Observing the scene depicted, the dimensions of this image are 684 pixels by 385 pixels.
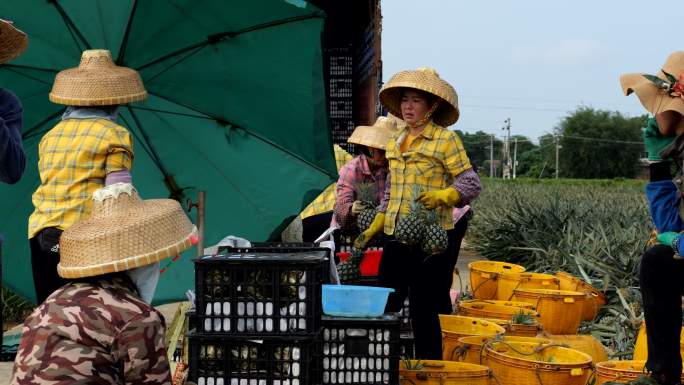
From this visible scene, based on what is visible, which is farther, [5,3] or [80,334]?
[5,3]

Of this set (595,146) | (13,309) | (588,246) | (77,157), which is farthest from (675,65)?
(595,146)

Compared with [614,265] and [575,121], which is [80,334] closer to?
[614,265]

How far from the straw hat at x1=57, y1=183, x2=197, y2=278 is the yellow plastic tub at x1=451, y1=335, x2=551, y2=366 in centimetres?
261

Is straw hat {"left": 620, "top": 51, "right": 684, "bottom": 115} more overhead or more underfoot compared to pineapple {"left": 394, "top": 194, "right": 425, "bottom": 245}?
more overhead

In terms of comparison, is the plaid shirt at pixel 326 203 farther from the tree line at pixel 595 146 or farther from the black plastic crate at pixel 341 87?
the tree line at pixel 595 146

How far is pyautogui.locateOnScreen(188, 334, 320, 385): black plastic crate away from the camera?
12.3 feet

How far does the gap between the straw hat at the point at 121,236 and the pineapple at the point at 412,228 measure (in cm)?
208

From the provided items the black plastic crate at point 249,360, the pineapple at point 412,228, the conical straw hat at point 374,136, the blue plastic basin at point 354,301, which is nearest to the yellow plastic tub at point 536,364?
the pineapple at point 412,228

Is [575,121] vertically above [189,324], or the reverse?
[575,121]

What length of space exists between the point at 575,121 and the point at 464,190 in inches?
3858

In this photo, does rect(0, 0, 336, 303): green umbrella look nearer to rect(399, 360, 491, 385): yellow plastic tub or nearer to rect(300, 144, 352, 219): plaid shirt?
rect(300, 144, 352, 219): plaid shirt

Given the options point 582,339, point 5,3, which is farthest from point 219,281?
point 582,339

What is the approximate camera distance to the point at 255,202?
19.9 ft

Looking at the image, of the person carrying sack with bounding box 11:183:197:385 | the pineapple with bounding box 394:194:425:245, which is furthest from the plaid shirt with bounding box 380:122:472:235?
the person carrying sack with bounding box 11:183:197:385
